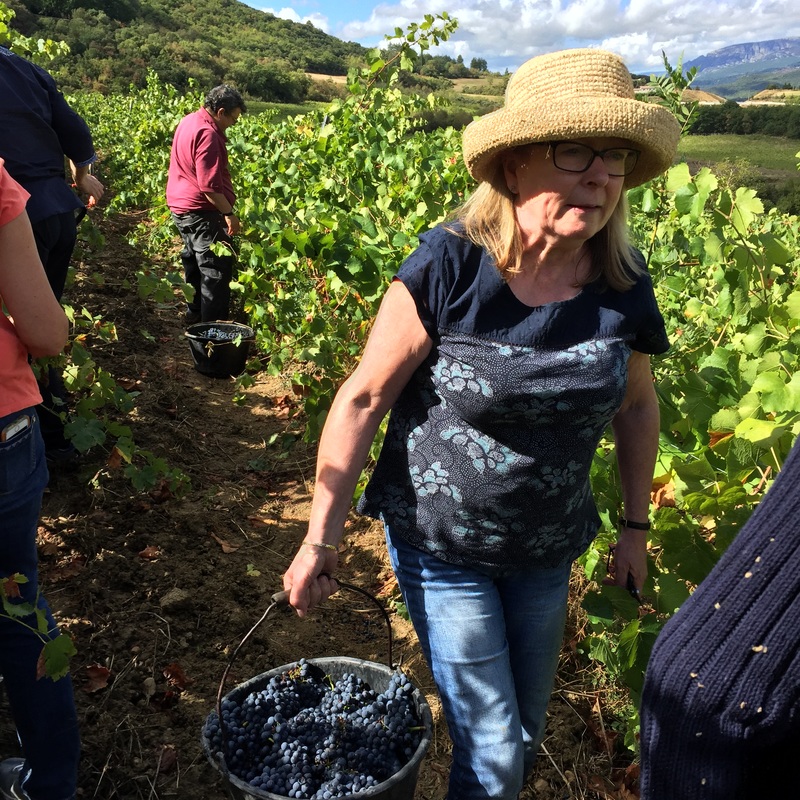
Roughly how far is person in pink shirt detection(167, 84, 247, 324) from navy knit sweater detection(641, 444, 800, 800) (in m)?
4.91

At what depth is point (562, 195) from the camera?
1.46 metres

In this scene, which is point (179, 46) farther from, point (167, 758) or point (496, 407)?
point (496, 407)

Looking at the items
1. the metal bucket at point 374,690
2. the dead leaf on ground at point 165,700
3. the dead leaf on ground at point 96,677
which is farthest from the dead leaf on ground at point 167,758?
the metal bucket at point 374,690

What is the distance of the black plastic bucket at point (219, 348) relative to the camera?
5.18 meters

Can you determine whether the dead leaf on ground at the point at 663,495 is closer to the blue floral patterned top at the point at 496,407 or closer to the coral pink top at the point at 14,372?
the blue floral patterned top at the point at 496,407

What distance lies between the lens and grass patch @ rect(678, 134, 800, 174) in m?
24.5

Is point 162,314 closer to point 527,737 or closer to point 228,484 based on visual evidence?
point 228,484

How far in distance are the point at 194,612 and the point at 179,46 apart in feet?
201

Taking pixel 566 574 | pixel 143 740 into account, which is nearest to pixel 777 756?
pixel 566 574

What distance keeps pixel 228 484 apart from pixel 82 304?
3.03 metres

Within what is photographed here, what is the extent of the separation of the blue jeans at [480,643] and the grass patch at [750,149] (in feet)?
78.9

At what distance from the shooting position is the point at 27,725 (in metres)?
1.79

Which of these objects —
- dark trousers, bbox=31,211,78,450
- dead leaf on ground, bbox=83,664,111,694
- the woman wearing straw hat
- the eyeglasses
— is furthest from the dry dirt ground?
the eyeglasses

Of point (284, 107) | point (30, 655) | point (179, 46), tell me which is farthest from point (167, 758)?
point (179, 46)
